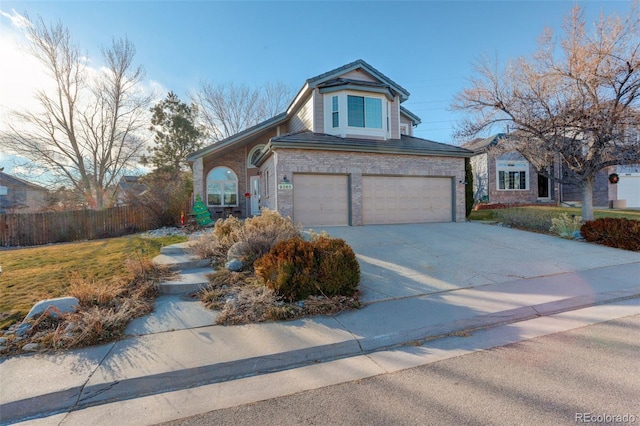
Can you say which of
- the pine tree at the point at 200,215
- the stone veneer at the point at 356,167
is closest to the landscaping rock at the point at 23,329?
the stone veneer at the point at 356,167

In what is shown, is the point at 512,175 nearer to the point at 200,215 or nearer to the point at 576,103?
the point at 576,103

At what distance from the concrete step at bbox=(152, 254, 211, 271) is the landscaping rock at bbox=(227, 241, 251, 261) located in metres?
0.66

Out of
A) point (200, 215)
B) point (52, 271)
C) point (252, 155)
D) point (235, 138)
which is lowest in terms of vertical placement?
point (52, 271)

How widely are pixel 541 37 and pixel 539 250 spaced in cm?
906

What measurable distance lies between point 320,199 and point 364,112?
499 cm

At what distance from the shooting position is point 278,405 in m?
2.63

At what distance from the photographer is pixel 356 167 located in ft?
40.5

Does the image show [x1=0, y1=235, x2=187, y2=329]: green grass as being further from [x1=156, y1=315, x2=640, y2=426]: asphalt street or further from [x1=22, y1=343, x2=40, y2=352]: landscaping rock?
[x1=156, y1=315, x2=640, y2=426]: asphalt street

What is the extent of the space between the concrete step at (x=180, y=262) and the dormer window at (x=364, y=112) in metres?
9.43

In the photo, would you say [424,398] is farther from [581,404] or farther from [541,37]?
[541,37]

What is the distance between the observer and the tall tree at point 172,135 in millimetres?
23312

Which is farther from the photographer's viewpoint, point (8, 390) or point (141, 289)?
point (141, 289)

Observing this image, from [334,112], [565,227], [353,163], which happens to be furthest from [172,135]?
[565,227]

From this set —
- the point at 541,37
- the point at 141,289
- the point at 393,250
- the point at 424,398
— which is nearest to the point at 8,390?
the point at 141,289
